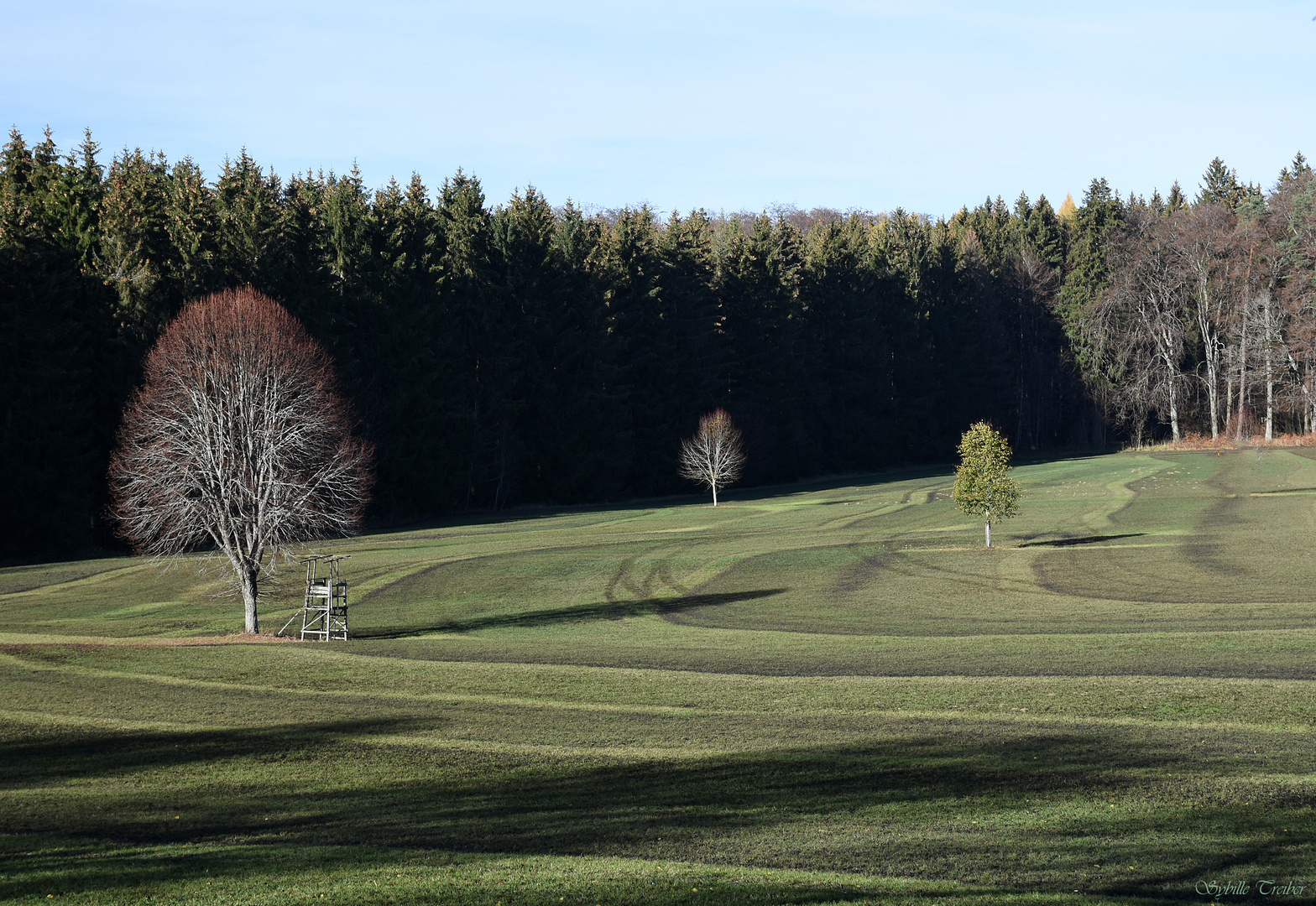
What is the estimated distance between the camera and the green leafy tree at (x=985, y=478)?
38.2 metres

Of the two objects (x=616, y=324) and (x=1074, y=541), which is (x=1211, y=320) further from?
(x=1074, y=541)

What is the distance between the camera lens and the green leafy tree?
38.2 meters

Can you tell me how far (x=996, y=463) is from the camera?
3812 centimetres

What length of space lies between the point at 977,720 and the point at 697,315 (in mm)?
72811

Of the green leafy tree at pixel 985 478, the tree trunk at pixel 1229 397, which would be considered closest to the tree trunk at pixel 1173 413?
the tree trunk at pixel 1229 397

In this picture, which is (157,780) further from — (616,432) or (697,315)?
(697,315)

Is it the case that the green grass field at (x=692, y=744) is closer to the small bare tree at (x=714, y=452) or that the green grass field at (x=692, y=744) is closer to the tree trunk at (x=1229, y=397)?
the small bare tree at (x=714, y=452)

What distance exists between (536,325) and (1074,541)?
4444cm

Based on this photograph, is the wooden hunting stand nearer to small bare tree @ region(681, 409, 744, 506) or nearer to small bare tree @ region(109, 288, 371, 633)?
small bare tree @ region(109, 288, 371, 633)

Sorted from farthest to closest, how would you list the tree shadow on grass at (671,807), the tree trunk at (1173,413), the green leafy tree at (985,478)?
the tree trunk at (1173,413)
the green leafy tree at (985,478)
the tree shadow on grass at (671,807)

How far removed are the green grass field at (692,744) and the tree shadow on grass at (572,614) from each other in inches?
7.3

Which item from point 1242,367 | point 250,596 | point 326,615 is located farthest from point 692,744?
point 1242,367

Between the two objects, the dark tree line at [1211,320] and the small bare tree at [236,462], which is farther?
the dark tree line at [1211,320]

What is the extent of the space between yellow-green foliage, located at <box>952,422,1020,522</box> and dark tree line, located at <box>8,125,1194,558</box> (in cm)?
3618
